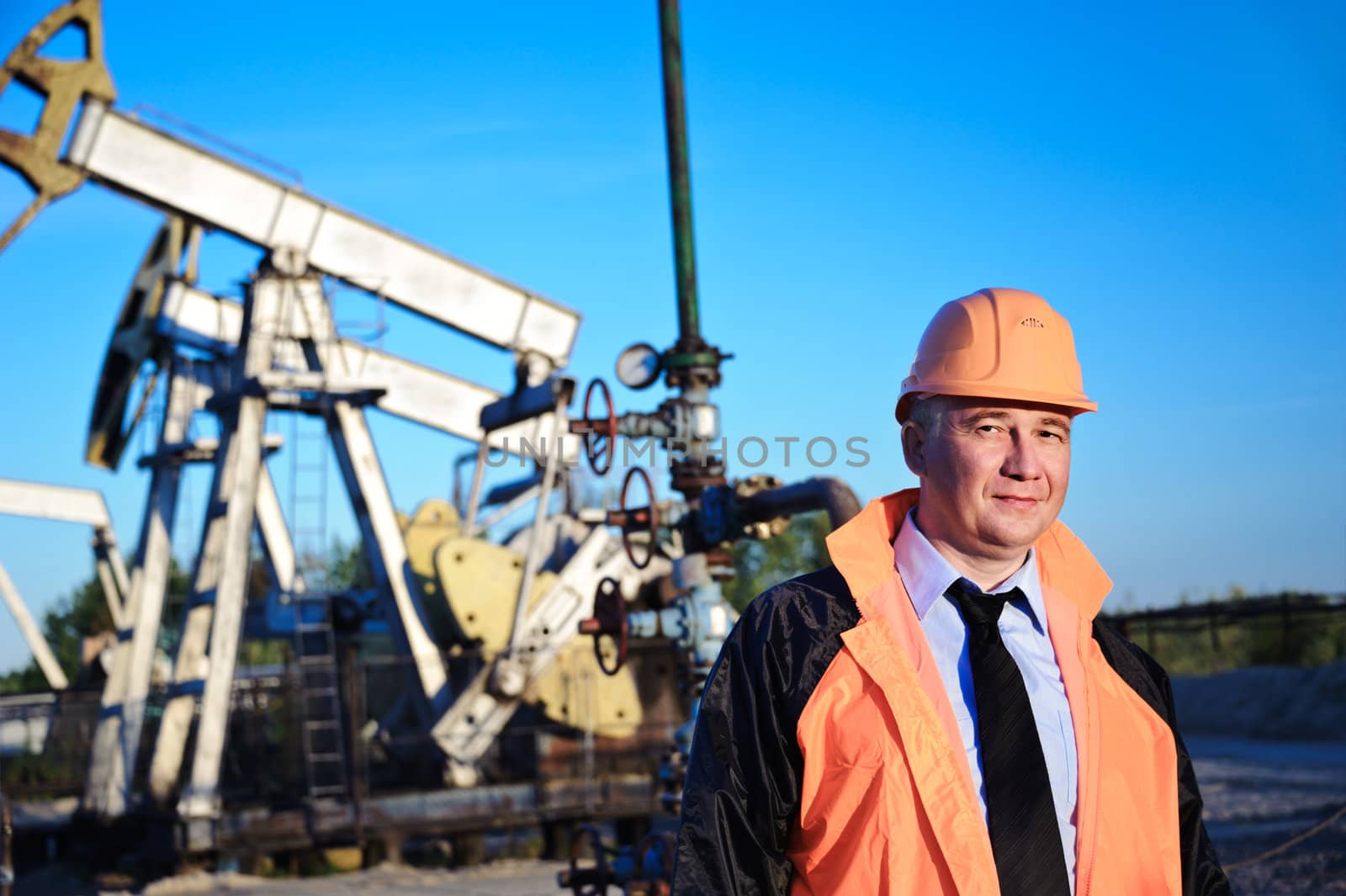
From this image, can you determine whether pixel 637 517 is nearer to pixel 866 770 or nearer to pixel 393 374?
pixel 866 770

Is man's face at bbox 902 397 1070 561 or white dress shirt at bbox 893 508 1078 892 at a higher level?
man's face at bbox 902 397 1070 561

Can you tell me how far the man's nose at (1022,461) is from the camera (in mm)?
2256

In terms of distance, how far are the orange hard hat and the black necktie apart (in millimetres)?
374

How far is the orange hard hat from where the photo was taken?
226 cm

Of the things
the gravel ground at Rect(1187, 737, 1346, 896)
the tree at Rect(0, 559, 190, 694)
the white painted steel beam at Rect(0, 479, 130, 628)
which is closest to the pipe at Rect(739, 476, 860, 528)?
the gravel ground at Rect(1187, 737, 1346, 896)

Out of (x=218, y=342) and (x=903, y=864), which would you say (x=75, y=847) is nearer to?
(x=218, y=342)

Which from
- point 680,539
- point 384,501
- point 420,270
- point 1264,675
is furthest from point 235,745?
point 1264,675

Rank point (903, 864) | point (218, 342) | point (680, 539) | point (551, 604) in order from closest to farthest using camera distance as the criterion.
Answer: point (903, 864)
point (680, 539)
point (551, 604)
point (218, 342)

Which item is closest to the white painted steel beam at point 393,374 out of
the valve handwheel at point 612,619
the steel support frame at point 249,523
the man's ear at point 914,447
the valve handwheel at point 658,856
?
the steel support frame at point 249,523

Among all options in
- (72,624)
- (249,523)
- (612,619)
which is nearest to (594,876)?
(612,619)

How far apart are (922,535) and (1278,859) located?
6.48 meters

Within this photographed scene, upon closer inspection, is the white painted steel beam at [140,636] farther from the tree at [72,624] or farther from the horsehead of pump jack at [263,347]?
the tree at [72,624]

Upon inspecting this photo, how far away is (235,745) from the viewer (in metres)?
14.8

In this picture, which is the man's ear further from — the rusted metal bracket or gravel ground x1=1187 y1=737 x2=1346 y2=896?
the rusted metal bracket
